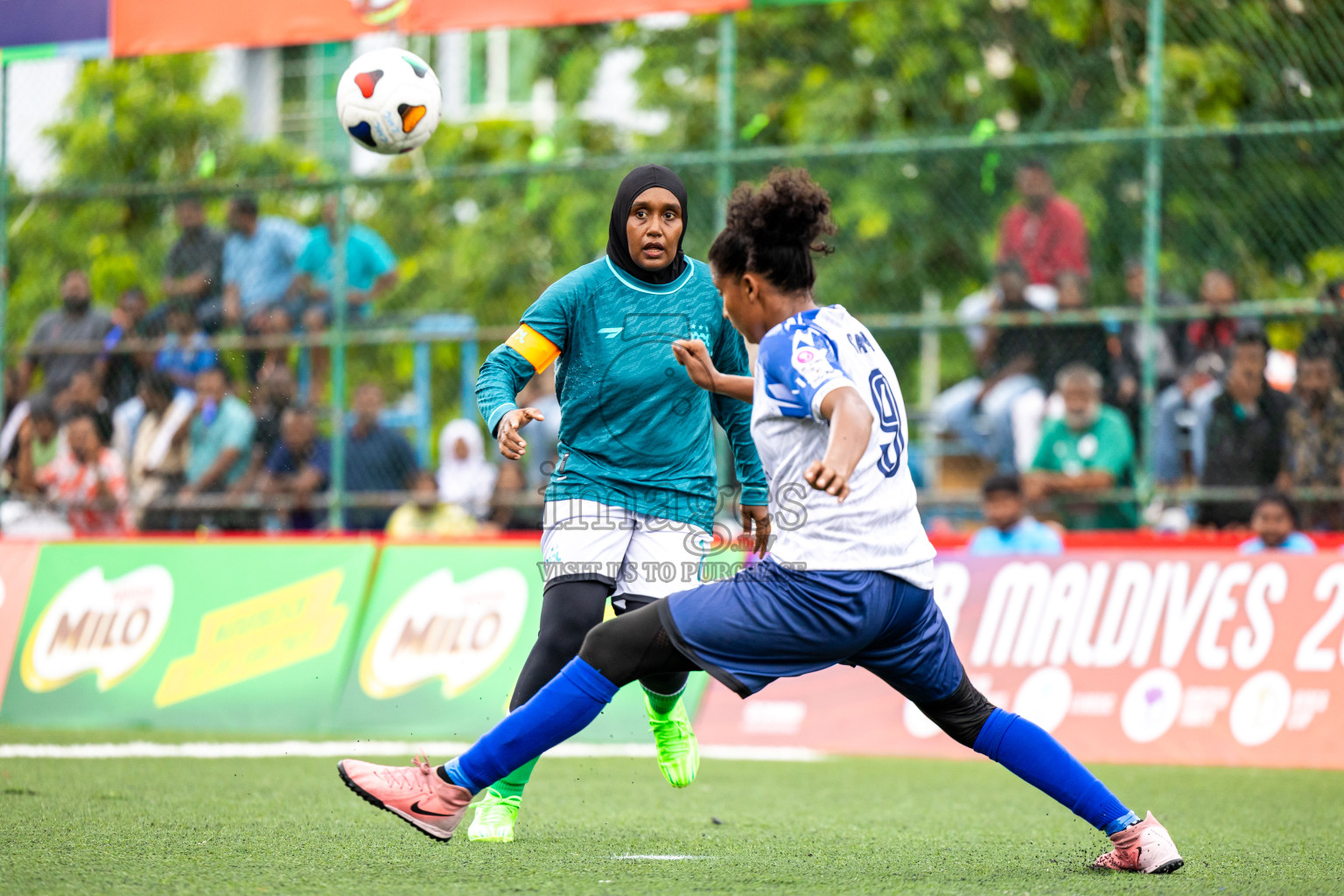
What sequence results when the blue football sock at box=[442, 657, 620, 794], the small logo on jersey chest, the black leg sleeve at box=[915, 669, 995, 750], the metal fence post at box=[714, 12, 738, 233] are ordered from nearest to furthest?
Answer: the small logo on jersey chest
the blue football sock at box=[442, 657, 620, 794]
the black leg sleeve at box=[915, 669, 995, 750]
the metal fence post at box=[714, 12, 738, 233]

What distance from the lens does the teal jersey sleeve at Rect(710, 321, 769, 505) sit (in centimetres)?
573

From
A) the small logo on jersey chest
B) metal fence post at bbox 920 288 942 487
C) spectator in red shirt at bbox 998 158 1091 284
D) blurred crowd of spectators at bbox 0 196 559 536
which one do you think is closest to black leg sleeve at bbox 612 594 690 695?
the small logo on jersey chest

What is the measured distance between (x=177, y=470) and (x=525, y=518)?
8.40 ft

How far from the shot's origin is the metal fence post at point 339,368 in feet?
36.0

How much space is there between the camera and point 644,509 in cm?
553

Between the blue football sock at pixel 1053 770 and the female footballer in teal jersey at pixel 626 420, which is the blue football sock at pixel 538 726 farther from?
the blue football sock at pixel 1053 770

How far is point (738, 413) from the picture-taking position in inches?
227

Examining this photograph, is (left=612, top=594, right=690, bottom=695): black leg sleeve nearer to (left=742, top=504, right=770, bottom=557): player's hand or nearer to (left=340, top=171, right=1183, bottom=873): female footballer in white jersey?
(left=742, top=504, right=770, bottom=557): player's hand

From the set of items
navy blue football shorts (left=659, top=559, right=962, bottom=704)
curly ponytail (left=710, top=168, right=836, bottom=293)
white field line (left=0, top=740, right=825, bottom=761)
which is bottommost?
white field line (left=0, top=740, right=825, bottom=761)

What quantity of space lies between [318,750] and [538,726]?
4428mm

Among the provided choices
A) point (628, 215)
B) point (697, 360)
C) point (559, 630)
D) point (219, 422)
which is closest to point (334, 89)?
point (219, 422)

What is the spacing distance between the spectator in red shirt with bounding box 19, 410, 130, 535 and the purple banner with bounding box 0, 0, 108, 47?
270 cm

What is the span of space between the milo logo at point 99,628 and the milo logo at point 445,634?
1524mm

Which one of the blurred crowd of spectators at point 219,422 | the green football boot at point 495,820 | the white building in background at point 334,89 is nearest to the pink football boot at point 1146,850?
the green football boot at point 495,820
